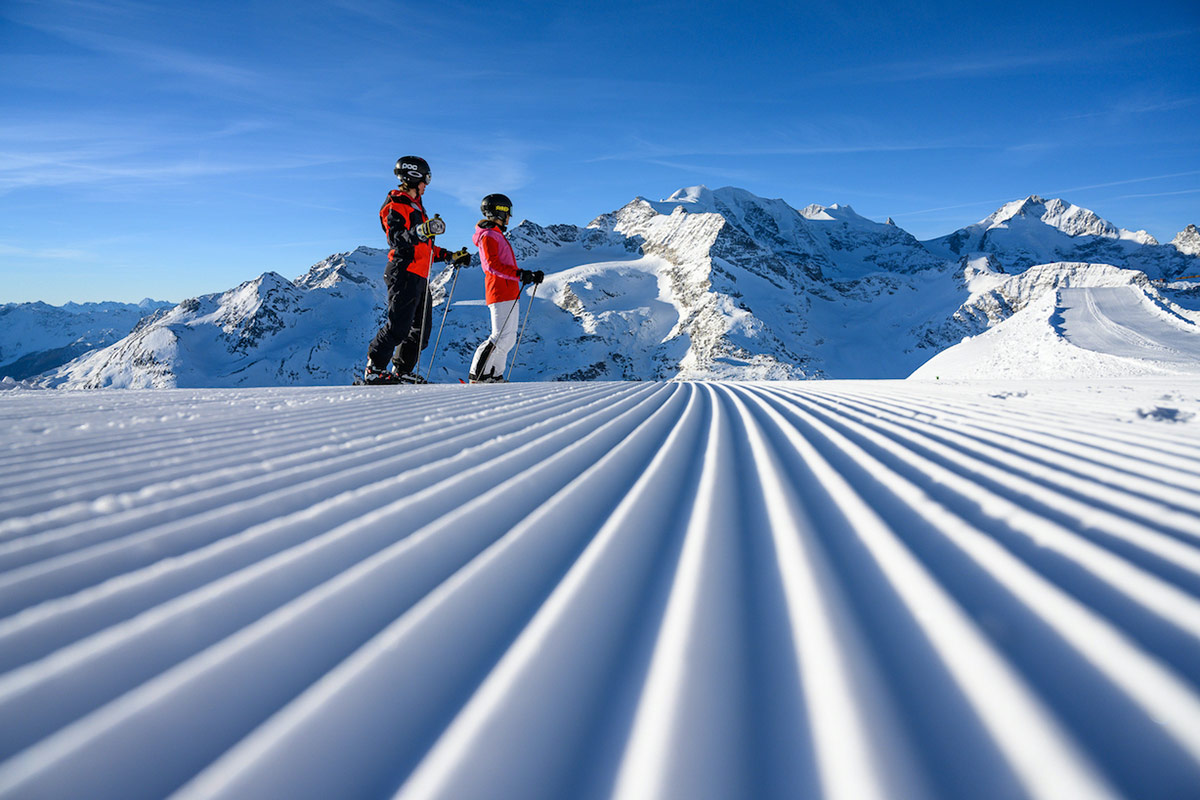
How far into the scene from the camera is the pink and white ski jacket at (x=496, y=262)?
5707 millimetres

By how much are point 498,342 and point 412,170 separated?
76.6 inches

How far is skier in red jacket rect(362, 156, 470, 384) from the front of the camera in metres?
4.95

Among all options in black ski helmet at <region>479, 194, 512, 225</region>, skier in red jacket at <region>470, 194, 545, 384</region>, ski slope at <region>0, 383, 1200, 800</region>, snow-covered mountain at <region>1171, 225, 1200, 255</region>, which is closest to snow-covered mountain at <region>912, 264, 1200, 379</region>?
skier in red jacket at <region>470, 194, 545, 384</region>

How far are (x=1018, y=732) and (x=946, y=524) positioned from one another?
20.9 inches

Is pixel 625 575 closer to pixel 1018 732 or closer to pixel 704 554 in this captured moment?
pixel 704 554

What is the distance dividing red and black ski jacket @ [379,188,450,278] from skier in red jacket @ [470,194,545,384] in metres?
0.75

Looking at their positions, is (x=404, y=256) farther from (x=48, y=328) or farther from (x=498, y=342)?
(x=48, y=328)

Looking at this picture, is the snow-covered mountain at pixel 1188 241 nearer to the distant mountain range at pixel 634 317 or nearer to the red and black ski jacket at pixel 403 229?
the distant mountain range at pixel 634 317

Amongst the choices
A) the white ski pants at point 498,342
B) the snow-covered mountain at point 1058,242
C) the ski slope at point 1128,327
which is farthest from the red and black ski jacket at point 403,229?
the snow-covered mountain at point 1058,242

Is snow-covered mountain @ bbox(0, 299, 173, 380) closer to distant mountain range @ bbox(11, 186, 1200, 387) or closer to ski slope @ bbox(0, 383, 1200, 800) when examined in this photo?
distant mountain range @ bbox(11, 186, 1200, 387)

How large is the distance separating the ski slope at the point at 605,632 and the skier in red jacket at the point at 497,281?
4665 mm

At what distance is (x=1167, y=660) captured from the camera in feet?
1.68

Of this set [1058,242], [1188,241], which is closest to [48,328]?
[1058,242]

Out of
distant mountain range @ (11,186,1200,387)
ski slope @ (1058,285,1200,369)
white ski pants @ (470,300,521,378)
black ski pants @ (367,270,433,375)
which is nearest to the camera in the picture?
black ski pants @ (367,270,433,375)
